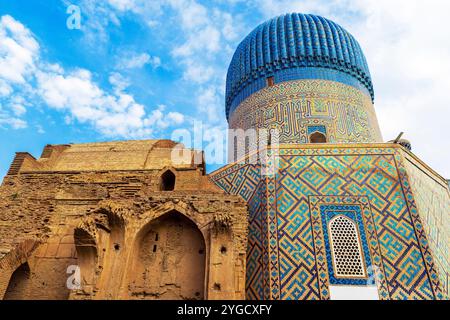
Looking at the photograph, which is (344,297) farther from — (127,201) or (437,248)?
(127,201)

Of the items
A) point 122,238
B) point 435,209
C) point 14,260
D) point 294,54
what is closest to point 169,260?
point 122,238

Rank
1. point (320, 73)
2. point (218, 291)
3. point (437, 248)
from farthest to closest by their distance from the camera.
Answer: point (320, 73) → point (437, 248) → point (218, 291)

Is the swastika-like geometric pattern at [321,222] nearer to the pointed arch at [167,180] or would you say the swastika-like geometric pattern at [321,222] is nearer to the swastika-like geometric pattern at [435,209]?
the swastika-like geometric pattern at [435,209]

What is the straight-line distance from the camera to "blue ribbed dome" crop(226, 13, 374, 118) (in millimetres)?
10859

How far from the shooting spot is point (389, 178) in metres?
6.70

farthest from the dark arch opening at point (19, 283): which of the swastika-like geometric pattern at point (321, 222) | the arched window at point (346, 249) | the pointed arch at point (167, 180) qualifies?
the arched window at point (346, 249)

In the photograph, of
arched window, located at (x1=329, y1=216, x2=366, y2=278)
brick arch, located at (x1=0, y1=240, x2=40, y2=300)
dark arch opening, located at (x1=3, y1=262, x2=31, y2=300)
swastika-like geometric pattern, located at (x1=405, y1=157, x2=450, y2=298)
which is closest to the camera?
brick arch, located at (x1=0, y1=240, x2=40, y2=300)

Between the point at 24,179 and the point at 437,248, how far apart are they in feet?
25.9

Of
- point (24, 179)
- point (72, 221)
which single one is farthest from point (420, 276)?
point (24, 179)

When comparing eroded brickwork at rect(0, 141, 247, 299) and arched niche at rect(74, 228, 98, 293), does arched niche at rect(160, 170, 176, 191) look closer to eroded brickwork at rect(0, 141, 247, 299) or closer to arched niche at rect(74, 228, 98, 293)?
eroded brickwork at rect(0, 141, 247, 299)

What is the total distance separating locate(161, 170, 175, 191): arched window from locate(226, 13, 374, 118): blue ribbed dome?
538 cm

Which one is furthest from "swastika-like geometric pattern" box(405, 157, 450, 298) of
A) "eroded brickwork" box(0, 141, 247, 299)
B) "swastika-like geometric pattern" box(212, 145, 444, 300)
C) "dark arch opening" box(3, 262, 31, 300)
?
"dark arch opening" box(3, 262, 31, 300)

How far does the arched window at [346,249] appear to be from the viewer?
5797mm

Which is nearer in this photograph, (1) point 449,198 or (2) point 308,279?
(2) point 308,279
